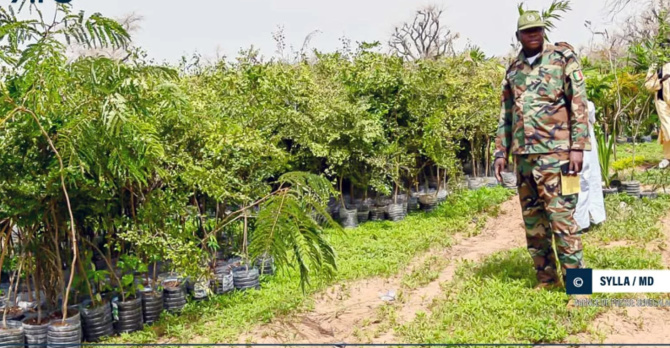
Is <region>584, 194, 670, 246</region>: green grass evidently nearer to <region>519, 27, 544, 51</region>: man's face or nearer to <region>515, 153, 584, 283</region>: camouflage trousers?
<region>515, 153, 584, 283</region>: camouflage trousers

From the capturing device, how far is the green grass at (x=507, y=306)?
362cm

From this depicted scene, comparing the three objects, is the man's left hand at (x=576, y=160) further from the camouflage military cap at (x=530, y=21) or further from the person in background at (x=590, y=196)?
the person in background at (x=590, y=196)

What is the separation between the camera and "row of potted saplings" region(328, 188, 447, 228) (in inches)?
300

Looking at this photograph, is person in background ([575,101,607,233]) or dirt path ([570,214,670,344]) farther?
person in background ([575,101,607,233])

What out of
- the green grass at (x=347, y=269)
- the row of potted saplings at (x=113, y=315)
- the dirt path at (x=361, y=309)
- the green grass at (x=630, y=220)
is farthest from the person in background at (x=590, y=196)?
the row of potted saplings at (x=113, y=315)

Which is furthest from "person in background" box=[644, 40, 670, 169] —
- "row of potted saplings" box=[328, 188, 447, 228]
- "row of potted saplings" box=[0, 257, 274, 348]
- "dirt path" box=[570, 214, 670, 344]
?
"row of potted saplings" box=[0, 257, 274, 348]

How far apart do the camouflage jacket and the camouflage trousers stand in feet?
0.32

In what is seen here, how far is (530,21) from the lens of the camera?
12.9ft

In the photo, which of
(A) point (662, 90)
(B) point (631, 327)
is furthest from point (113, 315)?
(A) point (662, 90)

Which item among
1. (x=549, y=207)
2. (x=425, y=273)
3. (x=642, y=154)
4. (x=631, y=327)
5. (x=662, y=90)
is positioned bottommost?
(x=631, y=327)

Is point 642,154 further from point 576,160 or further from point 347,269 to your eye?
point 576,160

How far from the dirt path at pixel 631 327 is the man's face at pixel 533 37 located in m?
1.75

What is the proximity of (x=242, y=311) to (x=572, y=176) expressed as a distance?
2.48 m

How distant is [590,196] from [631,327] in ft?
8.03
